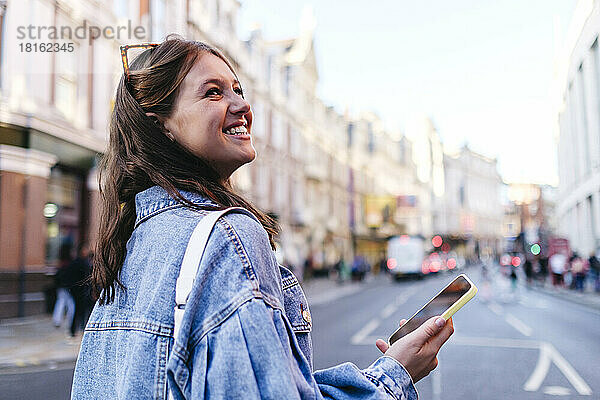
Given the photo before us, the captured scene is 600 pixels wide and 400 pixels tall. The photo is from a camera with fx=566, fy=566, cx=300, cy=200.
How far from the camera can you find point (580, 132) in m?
29.6

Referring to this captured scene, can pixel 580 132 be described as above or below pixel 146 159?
above

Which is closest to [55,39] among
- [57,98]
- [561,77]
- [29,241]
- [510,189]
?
[57,98]

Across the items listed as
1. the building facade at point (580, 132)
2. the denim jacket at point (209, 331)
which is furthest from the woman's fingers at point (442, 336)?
the building facade at point (580, 132)

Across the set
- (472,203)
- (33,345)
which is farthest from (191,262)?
(472,203)

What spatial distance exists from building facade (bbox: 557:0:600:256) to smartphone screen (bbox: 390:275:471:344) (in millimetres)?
21838

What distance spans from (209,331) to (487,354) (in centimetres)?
834

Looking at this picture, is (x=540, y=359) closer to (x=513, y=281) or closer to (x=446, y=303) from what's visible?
(x=446, y=303)

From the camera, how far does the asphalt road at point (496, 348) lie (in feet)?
20.3

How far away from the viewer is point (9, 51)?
38.0ft

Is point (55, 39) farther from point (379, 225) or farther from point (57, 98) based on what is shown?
point (379, 225)

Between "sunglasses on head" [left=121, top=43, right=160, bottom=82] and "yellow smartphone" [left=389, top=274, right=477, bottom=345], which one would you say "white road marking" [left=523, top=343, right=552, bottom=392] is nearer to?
"yellow smartphone" [left=389, top=274, right=477, bottom=345]

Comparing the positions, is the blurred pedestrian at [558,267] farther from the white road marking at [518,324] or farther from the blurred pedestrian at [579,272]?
the white road marking at [518,324]

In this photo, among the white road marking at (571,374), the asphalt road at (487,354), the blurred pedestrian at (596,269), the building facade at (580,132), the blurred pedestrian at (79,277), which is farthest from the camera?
the building facade at (580,132)

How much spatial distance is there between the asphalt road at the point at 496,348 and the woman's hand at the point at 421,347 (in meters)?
4.94
